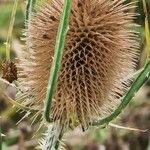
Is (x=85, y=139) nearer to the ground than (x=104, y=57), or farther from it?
nearer to the ground

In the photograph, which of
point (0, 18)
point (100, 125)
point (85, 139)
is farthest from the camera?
point (0, 18)

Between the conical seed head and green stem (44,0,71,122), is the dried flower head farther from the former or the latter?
green stem (44,0,71,122)

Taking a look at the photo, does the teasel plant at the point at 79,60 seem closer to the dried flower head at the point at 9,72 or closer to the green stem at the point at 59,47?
the dried flower head at the point at 9,72

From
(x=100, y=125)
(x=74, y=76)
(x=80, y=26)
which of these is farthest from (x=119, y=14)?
(x=100, y=125)

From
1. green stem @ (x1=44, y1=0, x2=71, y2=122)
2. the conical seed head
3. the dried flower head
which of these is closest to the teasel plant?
the conical seed head

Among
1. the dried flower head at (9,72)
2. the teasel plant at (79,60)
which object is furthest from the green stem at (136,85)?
the dried flower head at (9,72)

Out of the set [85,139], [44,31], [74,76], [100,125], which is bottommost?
[85,139]

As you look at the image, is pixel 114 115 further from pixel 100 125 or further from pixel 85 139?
pixel 85 139

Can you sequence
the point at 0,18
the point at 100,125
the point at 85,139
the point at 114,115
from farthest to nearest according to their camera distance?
the point at 0,18 → the point at 85,139 → the point at 100,125 → the point at 114,115
